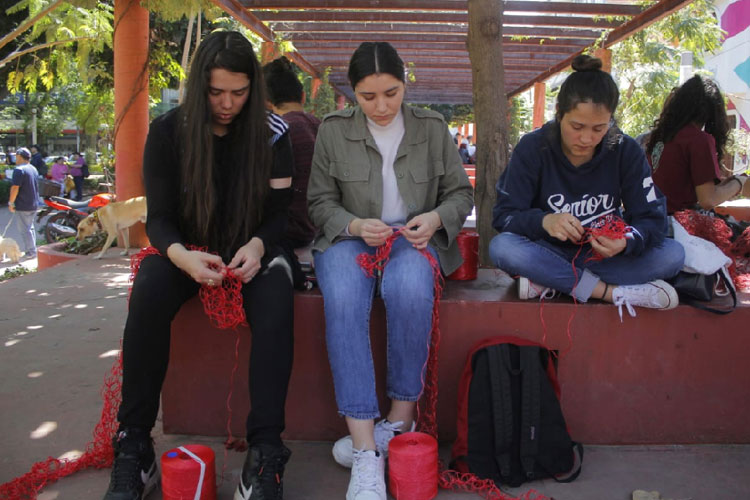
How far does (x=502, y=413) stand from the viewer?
2.36 metres

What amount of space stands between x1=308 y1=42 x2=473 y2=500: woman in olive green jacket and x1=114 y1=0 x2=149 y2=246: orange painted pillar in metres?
5.77

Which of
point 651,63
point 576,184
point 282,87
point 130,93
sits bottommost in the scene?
point 576,184

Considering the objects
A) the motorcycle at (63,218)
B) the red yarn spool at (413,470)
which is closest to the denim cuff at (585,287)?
the red yarn spool at (413,470)

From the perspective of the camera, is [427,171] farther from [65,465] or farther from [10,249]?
[10,249]

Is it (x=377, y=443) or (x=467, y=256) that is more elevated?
(x=467, y=256)

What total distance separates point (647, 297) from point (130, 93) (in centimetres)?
683

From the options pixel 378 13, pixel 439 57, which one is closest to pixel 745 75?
pixel 439 57

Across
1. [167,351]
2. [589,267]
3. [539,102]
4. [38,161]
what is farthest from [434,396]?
[38,161]

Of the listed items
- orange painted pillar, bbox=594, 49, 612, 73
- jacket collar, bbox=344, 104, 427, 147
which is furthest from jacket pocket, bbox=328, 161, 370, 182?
orange painted pillar, bbox=594, 49, 612, 73

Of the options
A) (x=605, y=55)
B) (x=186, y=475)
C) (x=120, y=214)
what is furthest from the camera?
(x=605, y=55)

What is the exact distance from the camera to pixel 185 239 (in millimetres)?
2572

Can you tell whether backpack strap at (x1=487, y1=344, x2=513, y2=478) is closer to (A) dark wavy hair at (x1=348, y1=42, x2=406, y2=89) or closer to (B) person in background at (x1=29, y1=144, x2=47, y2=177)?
(A) dark wavy hair at (x1=348, y1=42, x2=406, y2=89)

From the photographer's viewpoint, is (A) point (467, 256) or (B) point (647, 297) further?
(A) point (467, 256)

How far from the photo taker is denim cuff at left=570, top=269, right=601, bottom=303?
2637 millimetres
